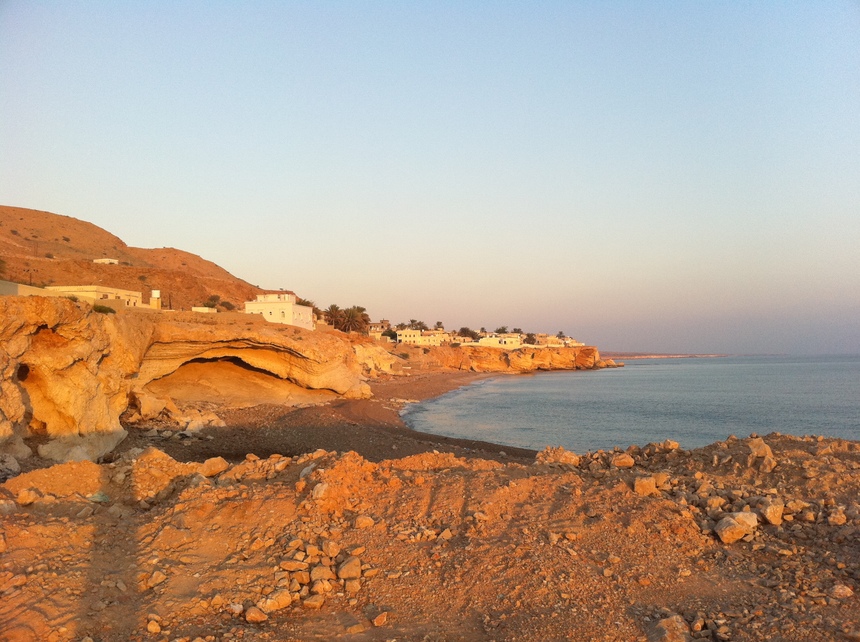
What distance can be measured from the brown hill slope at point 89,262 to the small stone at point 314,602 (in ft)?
175

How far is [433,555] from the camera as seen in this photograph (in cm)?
571

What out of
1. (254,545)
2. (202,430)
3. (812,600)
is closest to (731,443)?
(812,600)

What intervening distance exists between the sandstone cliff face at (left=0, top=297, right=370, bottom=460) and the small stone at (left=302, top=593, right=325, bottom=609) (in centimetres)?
915

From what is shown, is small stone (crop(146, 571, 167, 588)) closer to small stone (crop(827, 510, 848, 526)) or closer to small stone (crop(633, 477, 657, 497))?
small stone (crop(633, 477, 657, 497))

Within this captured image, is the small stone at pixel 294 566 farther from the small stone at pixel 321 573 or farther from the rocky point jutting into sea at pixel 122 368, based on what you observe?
the rocky point jutting into sea at pixel 122 368

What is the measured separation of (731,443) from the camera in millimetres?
9453

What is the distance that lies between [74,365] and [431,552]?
40.5ft

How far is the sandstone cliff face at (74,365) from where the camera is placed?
1164 centimetres

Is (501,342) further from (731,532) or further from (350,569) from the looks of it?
(350,569)

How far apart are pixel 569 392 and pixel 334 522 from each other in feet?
172

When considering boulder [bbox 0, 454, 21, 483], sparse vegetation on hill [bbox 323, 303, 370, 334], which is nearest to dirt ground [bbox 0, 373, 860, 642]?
boulder [bbox 0, 454, 21, 483]

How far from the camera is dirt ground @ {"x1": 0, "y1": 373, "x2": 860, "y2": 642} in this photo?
4.63m

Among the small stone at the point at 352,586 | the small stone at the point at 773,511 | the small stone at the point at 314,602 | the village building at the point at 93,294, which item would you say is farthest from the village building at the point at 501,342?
the small stone at the point at 314,602

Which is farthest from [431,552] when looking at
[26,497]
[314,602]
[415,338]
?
[415,338]
